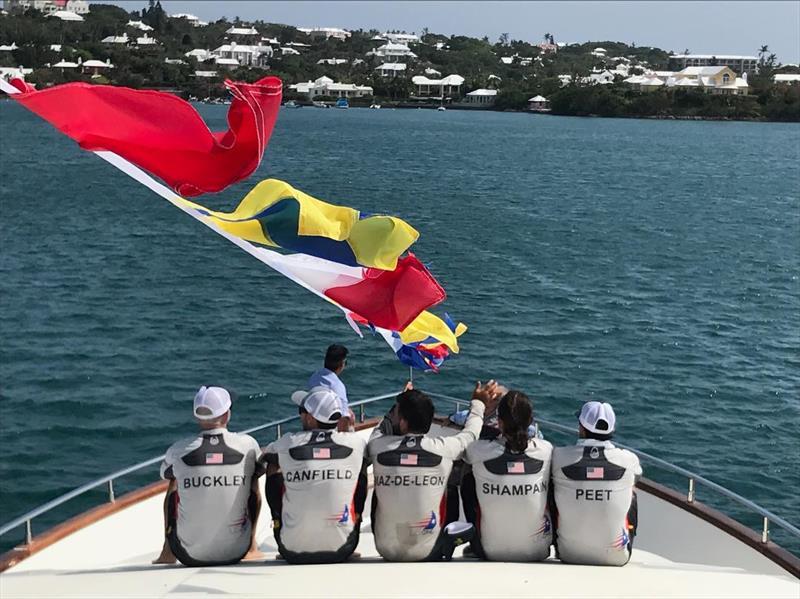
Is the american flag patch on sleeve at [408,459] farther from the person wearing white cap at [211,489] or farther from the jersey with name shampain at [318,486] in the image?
the person wearing white cap at [211,489]

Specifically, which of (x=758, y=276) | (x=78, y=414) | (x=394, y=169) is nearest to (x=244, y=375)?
(x=78, y=414)

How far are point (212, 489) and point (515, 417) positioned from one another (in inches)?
86.1

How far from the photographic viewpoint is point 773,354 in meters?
27.5

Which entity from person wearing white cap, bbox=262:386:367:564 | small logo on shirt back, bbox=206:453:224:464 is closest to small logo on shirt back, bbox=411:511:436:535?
person wearing white cap, bbox=262:386:367:564

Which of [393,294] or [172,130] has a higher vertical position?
[172,130]

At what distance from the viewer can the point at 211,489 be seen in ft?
25.1

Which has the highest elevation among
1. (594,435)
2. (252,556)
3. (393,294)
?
(393,294)

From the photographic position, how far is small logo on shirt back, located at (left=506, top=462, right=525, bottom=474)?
7578 mm

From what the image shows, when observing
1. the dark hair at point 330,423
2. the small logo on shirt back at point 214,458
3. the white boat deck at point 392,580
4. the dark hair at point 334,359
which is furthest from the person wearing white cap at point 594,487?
the dark hair at point 334,359

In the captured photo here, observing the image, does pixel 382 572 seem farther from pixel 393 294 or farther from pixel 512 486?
pixel 393 294

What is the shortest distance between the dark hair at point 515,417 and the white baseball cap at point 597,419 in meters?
0.42

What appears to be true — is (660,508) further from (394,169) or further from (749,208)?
(394,169)

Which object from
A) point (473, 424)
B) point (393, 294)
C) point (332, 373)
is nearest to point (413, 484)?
point (473, 424)

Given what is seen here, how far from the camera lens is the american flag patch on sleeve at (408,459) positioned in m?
7.62
